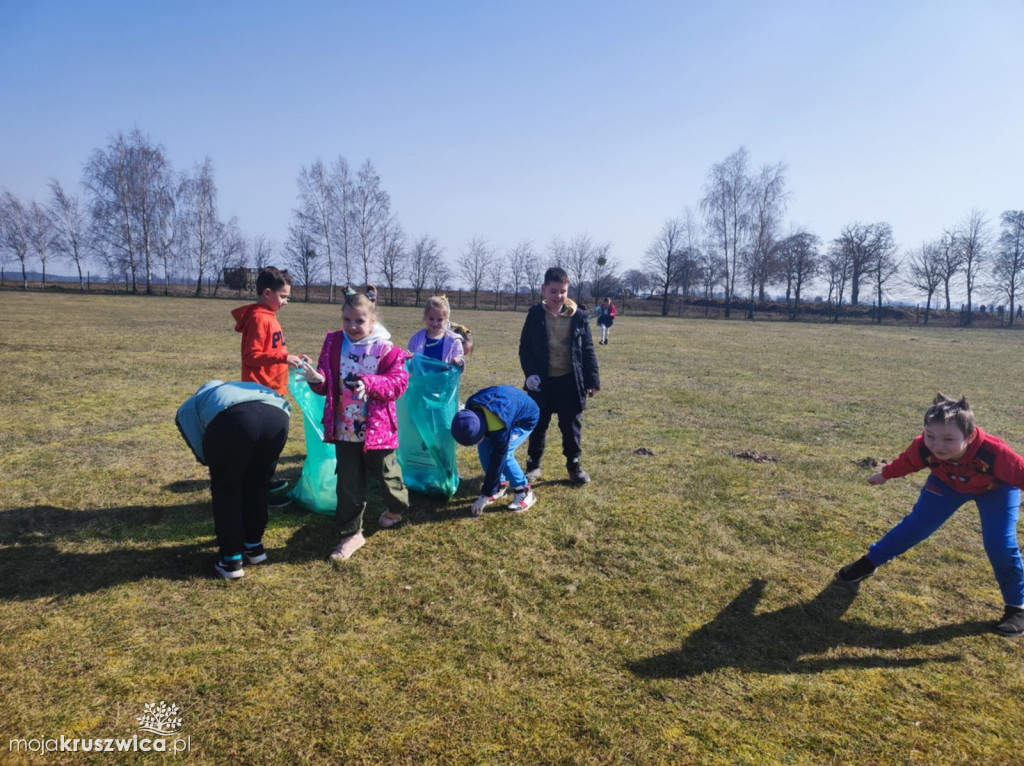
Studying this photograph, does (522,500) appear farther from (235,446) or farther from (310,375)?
(235,446)

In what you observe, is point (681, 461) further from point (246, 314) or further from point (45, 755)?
point (45, 755)

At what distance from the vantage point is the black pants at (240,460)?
331 cm

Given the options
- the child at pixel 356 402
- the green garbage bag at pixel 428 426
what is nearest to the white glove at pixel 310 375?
the child at pixel 356 402

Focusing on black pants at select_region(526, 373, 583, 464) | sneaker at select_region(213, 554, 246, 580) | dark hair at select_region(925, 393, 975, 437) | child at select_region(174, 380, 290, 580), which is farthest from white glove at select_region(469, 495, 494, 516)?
dark hair at select_region(925, 393, 975, 437)

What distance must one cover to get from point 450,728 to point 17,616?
2.58 m

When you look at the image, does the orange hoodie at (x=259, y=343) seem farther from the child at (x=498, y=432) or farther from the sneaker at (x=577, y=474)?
the sneaker at (x=577, y=474)

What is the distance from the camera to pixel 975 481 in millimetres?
3363

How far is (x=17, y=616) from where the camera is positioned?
3.10 meters

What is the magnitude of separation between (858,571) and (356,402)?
364 cm

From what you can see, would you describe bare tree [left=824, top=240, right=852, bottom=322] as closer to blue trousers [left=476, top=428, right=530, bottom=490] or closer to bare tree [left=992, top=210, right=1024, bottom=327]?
bare tree [left=992, top=210, right=1024, bottom=327]

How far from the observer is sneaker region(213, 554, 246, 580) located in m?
3.57

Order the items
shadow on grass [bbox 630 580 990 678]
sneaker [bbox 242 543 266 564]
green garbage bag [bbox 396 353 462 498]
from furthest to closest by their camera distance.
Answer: green garbage bag [bbox 396 353 462 498] → sneaker [bbox 242 543 266 564] → shadow on grass [bbox 630 580 990 678]

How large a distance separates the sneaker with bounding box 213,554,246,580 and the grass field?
0.07 meters

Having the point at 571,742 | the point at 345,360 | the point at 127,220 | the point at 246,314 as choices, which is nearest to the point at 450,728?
the point at 571,742
